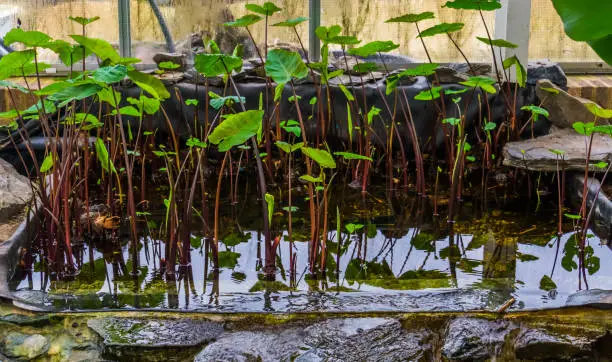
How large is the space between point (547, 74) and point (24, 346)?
371 cm

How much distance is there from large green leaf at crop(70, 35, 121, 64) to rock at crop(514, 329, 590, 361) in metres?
1.94

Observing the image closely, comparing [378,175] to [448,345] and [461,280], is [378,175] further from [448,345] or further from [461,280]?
[448,345]

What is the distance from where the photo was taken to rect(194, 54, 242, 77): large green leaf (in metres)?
2.93

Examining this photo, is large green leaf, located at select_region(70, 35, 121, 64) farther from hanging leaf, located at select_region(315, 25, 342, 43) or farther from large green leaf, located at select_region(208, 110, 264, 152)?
hanging leaf, located at select_region(315, 25, 342, 43)

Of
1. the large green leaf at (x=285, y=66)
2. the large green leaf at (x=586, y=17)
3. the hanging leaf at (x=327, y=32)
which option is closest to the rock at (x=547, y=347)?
the large green leaf at (x=586, y=17)

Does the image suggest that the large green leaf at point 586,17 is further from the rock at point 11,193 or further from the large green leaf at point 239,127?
the rock at point 11,193

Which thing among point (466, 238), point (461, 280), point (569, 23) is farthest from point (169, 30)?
point (569, 23)

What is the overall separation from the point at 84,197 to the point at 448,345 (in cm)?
189

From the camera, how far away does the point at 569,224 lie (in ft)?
11.7

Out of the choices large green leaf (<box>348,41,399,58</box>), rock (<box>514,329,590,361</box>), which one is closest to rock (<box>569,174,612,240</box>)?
rock (<box>514,329,590,361</box>)

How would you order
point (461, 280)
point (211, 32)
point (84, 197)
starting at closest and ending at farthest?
Result: point (461, 280), point (84, 197), point (211, 32)

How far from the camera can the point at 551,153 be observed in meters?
4.16

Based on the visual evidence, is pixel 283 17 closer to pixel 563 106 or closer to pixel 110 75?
pixel 563 106

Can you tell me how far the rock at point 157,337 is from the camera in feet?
7.74
